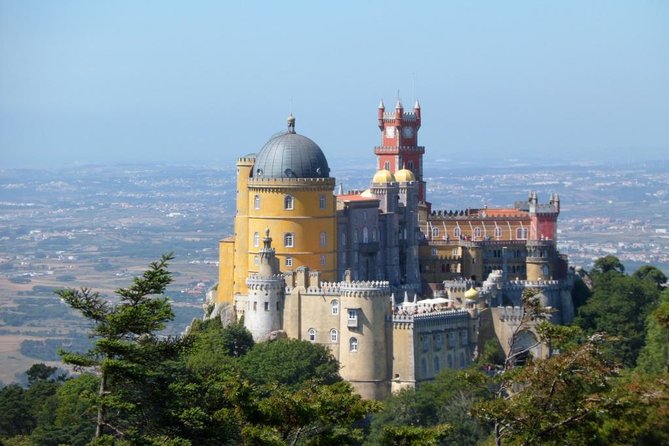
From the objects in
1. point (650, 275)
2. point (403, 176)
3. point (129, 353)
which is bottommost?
point (650, 275)

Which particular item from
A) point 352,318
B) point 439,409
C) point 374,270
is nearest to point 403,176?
point 374,270

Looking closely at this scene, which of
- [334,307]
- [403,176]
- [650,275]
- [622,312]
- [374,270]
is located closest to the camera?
[334,307]

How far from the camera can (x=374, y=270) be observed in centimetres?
11000

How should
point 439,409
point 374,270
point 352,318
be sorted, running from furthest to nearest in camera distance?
point 374,270, point 352,318, point 439,409

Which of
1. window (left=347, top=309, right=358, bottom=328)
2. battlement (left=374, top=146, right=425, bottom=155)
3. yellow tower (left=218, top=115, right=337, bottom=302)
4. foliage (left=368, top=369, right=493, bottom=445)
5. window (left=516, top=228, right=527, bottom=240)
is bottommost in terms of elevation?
foliage (left=368, top=369, right=493, bottom=445)

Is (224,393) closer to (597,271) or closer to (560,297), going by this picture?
(560,297)

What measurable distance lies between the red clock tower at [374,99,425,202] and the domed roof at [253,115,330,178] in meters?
23.7

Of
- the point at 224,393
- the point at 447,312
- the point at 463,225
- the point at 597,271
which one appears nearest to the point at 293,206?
the point at 447,312

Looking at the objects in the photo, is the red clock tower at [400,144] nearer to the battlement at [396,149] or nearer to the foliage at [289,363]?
the battlement at [396,149]

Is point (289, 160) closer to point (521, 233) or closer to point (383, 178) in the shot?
point (383, 178)

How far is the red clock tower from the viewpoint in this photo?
129875 millimetres

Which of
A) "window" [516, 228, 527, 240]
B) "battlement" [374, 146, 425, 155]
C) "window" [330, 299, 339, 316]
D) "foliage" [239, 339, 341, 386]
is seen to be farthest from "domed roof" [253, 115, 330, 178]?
"battlement" [374, 146, 425, 155]

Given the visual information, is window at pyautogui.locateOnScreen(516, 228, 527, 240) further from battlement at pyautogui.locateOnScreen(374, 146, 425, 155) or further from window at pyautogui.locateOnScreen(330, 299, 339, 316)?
window at pyautogui.locateOnScreen(330, 299, 339, 316)

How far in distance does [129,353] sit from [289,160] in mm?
48903
